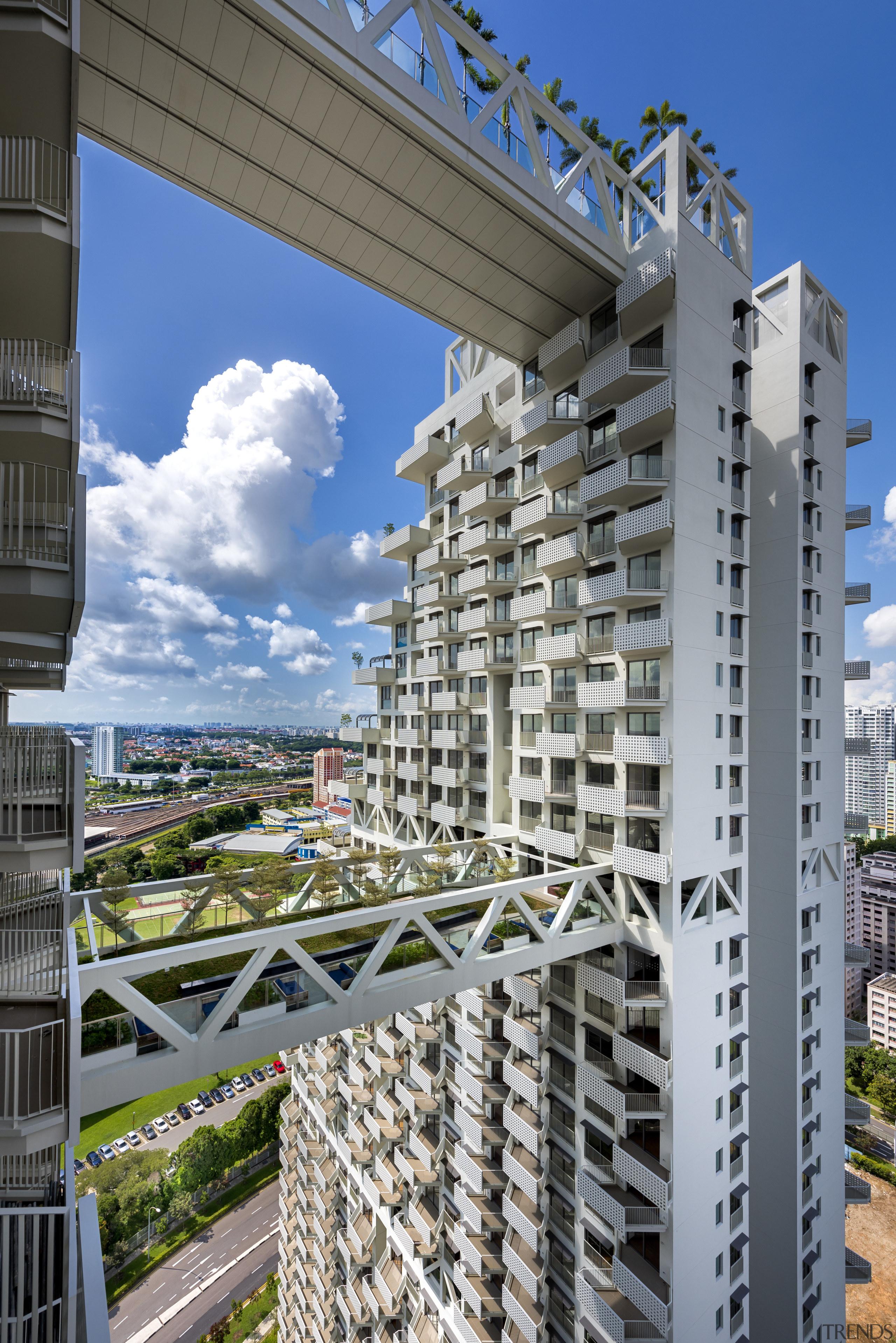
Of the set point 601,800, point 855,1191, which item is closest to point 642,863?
point 601,800

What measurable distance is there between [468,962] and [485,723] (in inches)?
465

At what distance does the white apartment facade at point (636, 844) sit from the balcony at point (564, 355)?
0.11 meters

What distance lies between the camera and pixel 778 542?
1867 centimetres

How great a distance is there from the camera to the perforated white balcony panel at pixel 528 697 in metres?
18.8

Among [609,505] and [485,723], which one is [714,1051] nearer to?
[485,723]

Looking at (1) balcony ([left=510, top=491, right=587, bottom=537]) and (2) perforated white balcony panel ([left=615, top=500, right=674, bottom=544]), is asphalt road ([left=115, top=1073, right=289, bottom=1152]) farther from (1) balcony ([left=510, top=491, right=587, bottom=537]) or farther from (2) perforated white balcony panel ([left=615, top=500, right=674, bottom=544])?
(2) perforated white balcony panel ([left=615, top=500, right=674, bottom=544])

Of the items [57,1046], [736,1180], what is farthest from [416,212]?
[736,1180]

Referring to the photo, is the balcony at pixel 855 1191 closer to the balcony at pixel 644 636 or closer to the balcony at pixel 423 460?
the balcony at pixel 644 636

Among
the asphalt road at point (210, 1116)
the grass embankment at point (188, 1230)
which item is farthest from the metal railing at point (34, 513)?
the asphalt road at point (210, 1116)

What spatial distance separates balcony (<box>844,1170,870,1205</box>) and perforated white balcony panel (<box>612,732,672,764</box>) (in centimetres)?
1856

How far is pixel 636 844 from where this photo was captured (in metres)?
15.7

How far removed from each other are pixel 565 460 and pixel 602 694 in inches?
317

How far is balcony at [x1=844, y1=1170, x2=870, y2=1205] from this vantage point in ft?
64.2

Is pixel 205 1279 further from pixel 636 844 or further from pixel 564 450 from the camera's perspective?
pixel 564 450
